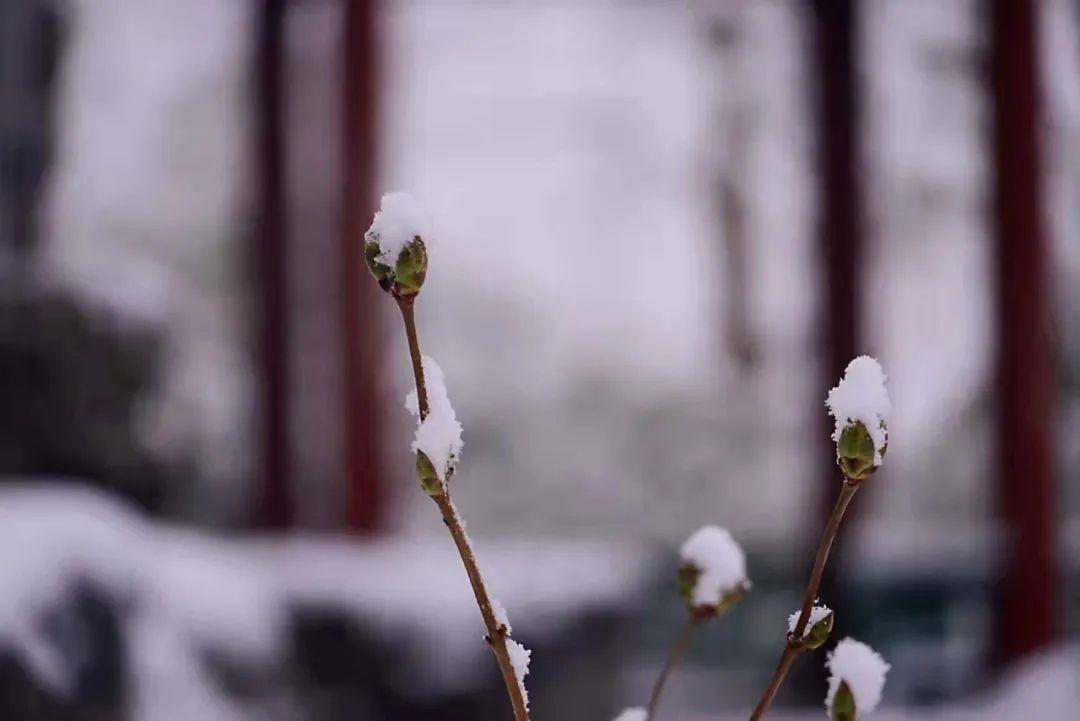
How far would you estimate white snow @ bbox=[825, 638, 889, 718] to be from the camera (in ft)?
1.45

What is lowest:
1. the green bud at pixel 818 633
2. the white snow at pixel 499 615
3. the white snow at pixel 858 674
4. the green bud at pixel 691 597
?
the white snow at pixel 858 674

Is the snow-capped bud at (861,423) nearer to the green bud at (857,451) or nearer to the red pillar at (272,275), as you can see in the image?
the green bud at (857,451)

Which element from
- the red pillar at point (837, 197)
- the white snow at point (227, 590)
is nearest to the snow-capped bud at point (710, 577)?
the white snow at point (227, 590)

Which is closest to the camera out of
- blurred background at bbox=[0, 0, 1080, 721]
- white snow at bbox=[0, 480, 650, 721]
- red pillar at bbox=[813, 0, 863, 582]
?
white snow at bbox=[0, 480, 650, 721]

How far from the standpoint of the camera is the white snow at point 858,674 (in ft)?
1.45

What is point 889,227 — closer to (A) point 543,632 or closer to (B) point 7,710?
(A) point 543,632

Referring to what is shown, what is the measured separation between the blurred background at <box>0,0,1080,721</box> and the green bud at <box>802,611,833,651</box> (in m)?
1.30

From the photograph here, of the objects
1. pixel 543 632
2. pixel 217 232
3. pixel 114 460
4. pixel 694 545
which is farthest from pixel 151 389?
pixel 694 545

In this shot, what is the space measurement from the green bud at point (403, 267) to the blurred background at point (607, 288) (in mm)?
1369

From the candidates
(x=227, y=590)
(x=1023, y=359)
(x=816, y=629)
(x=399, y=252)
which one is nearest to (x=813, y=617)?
(x=816, y=629)

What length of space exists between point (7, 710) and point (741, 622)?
282 cm

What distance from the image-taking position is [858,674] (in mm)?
449

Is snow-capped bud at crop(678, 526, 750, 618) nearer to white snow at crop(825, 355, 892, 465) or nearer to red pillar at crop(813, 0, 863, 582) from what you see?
white snow at crop(825, 355, 892, 465)

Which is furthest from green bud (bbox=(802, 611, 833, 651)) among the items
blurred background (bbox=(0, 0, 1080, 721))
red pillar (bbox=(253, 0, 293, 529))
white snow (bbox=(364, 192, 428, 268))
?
red pillar (bbox=(253, 0, 293, 529))
